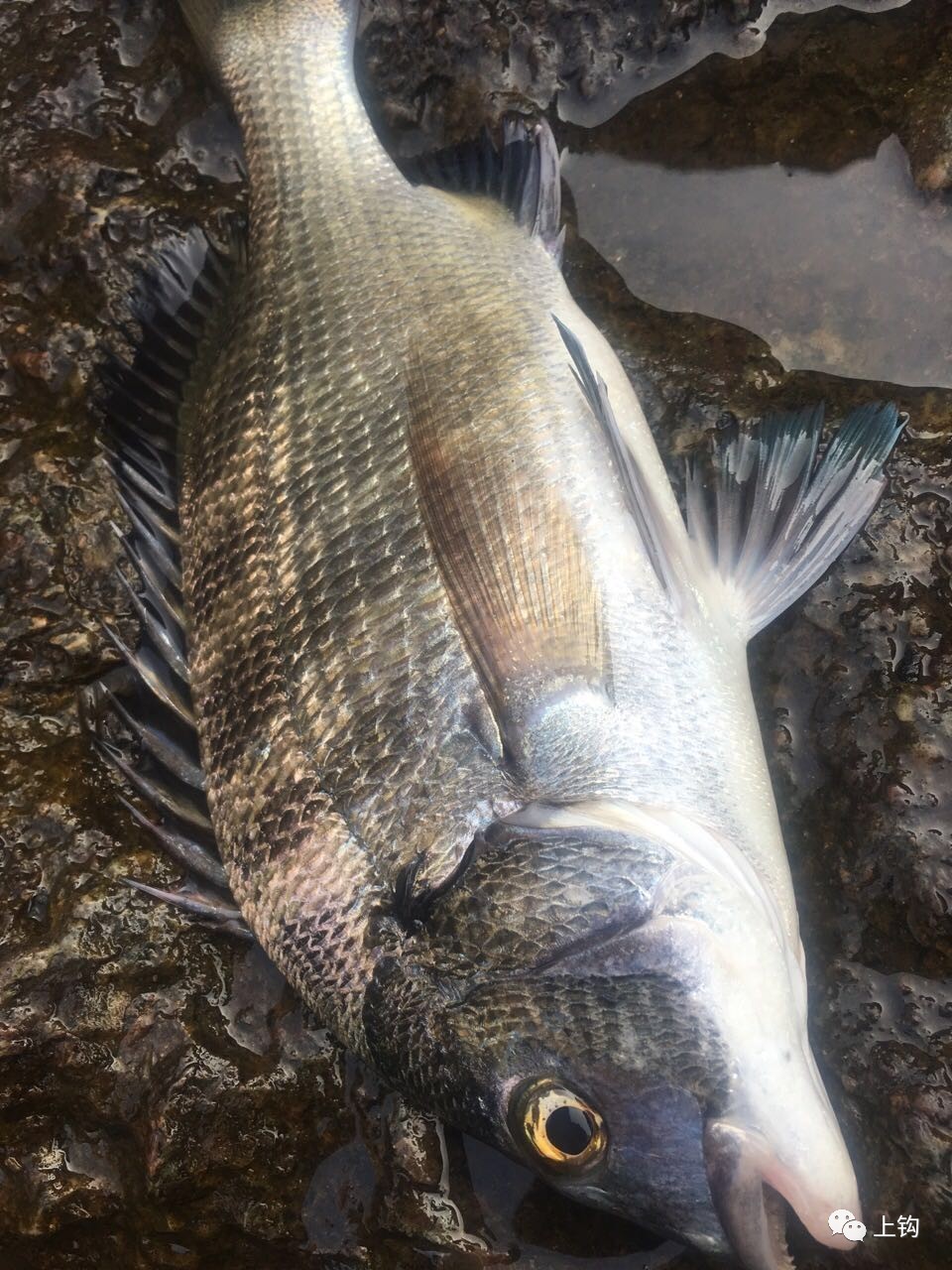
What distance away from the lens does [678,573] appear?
7.33ft

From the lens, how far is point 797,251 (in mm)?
2723

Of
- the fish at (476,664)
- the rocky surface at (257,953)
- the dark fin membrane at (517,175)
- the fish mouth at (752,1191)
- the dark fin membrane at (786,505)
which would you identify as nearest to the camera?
the fish mouth at (752,1191)

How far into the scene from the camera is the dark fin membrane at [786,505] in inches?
92.0

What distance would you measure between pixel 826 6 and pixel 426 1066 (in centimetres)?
309

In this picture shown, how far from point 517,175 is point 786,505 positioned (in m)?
1.28

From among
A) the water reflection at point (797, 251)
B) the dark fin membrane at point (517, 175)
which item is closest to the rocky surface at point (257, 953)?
the water reflection at point (797, 251)

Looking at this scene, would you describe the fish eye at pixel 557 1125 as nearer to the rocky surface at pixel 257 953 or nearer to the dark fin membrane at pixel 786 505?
the rocky surface at pixel 257 953

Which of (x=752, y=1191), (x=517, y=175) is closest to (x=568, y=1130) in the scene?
A: (x=752, y=1191)

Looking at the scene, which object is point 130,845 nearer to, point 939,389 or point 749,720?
point 749,720

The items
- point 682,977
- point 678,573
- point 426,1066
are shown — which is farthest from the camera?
point 678,573

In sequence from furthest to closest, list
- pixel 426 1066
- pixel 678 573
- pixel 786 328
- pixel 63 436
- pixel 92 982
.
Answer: pixel 63 436 < pixel 786 328 < pixel 92 982 < pixel 678 573 < pixel 426 1066

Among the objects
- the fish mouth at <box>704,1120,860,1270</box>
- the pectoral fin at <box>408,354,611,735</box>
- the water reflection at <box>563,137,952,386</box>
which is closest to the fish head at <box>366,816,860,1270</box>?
the fish mouth at <box>704,1120,860,1270</box>

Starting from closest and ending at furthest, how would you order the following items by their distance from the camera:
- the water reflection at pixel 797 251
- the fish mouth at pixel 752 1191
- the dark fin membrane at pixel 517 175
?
the fish mouth at pixel 752 1191 → the water reflection at pixel 797 251 → the dark fin membrane at pixel 517 175

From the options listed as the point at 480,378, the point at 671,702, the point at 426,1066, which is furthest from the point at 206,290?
the point at 426,1066
